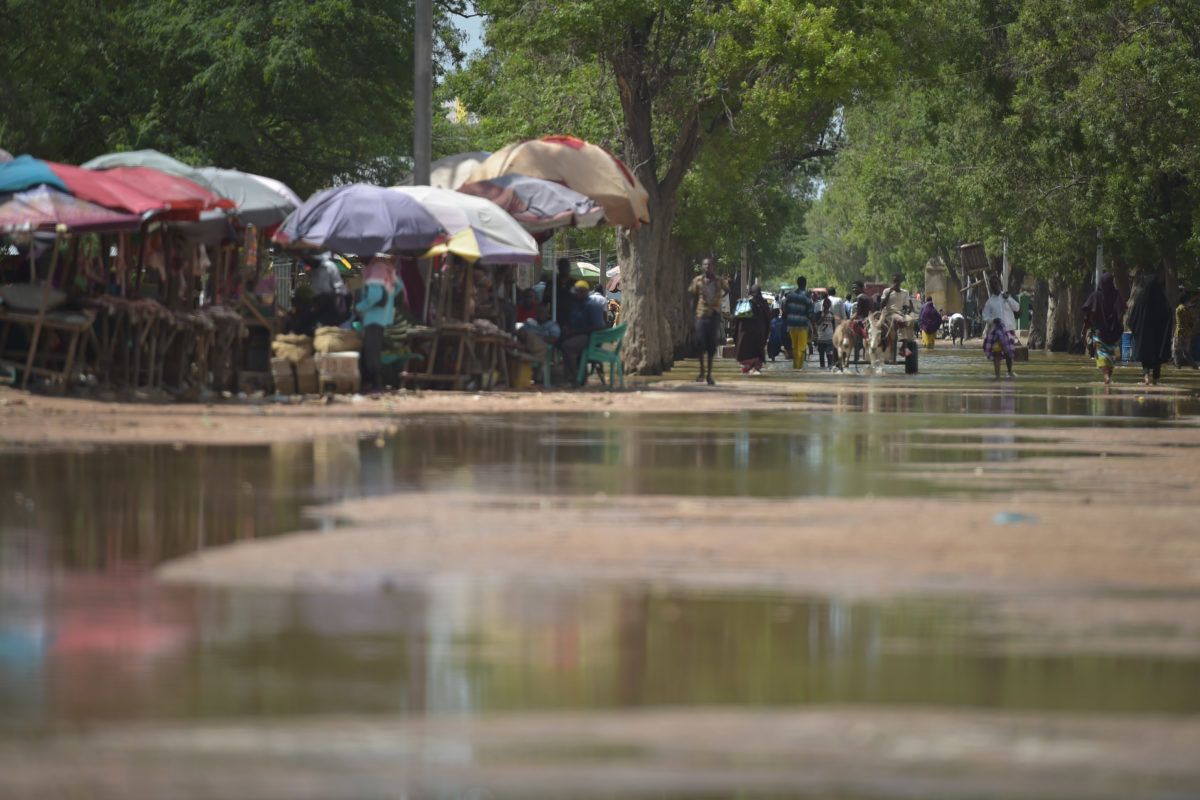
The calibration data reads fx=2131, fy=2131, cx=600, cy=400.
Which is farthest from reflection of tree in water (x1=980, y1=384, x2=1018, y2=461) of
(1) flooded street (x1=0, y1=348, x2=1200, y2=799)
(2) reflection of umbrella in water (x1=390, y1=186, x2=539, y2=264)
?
(2) reflection of umbrella in water (x1=390, y1=186, x2=539, y2=264)

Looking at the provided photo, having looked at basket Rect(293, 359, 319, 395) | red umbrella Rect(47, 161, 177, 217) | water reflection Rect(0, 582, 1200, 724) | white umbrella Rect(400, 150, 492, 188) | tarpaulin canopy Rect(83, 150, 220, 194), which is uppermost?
white umbrella Rect(400, 150, 492, 188)

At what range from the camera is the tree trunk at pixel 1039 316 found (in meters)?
72.7

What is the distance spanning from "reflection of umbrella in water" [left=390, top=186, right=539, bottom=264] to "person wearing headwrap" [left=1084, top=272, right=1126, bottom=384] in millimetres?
11165

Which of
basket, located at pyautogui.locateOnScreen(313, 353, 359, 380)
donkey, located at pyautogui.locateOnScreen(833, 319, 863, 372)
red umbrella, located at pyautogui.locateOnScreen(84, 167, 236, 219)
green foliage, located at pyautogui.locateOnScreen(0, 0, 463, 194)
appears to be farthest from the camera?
donkey, located at pyautogui.locateOnScreen(833, 319, 863, 372)

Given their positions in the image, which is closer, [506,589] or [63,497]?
[506,589]

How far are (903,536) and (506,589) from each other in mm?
2705

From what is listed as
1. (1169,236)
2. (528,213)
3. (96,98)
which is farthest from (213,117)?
(1169,236)

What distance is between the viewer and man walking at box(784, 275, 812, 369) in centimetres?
4253

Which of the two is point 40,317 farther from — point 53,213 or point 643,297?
point 643,297

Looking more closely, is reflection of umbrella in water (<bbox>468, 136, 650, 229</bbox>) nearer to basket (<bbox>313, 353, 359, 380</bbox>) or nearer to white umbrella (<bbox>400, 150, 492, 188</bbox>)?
white umbrella (<bbox>400, 150, 492, 188</bbox>)

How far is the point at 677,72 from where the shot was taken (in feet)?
127

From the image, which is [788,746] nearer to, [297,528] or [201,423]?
[297,528]

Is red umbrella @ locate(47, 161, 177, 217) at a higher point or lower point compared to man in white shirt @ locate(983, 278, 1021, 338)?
higher

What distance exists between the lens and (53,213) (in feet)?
71.5
